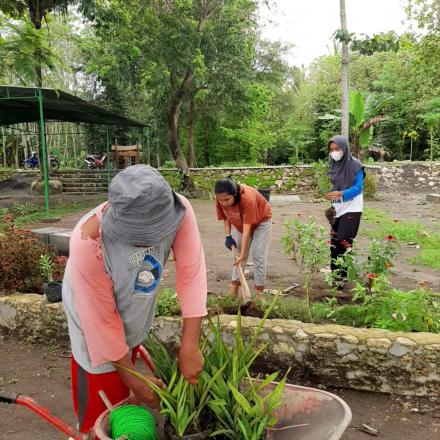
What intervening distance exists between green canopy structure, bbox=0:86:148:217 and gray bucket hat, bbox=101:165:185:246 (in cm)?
766

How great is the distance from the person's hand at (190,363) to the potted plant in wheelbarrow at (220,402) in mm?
42

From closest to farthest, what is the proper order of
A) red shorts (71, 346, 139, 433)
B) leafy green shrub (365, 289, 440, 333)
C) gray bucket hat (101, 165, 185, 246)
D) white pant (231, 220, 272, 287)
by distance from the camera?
gray bucket hat (101, 165, 185, 246) < red shorts (71, 346, 139, 433) < leafy green shrub (365, 289, 440, 333) < white pant (231, 220, 272, 287)

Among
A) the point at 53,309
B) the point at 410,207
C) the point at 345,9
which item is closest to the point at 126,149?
the point at 345,9

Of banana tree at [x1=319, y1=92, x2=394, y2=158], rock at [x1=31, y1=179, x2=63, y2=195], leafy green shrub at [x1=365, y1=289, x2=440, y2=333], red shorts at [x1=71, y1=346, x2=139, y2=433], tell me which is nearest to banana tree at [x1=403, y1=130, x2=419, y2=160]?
banana tree at [x1=319, y1=92, x2=394, y2=158]

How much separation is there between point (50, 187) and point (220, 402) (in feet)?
47.4

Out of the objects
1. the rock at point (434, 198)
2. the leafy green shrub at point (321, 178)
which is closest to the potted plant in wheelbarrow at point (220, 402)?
the rock at point (434, 198)

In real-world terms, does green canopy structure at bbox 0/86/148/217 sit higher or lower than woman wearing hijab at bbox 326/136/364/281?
higher

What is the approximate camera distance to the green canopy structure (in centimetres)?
932

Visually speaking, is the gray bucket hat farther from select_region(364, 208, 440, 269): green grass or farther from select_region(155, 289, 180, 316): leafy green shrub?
select_region(364, 208, 440, 269): green grass

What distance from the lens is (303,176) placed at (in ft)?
51.1

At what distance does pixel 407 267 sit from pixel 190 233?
15.4 ft

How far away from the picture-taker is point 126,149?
54.7 feet

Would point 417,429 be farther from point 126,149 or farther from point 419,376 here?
point 126,149

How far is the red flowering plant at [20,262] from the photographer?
4.17 metres
